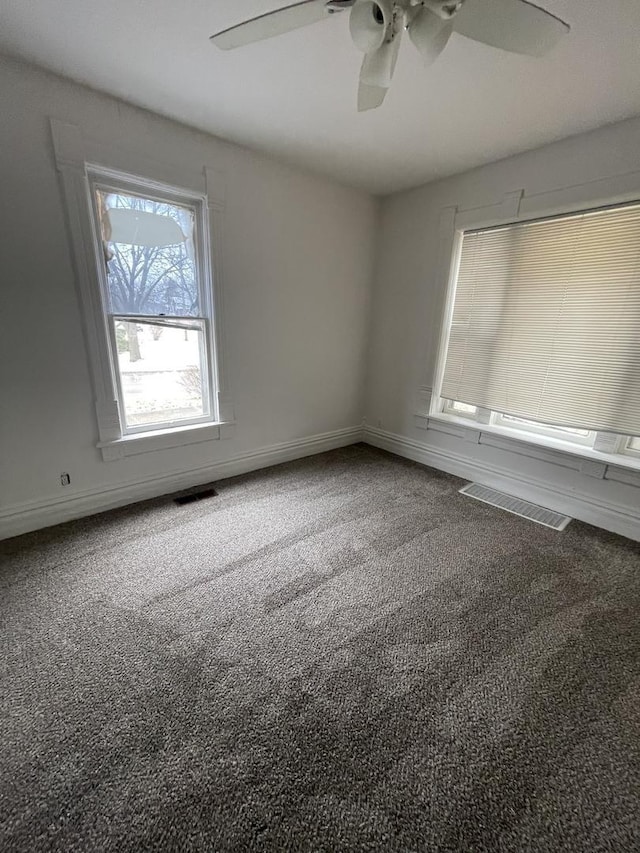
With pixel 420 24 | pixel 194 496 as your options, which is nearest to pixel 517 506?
pixel 194 496

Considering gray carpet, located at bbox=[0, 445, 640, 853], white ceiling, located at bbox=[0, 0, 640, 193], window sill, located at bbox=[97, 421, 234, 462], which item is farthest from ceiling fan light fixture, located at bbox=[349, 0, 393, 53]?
window sill, located at bbox=[97, 421, 234, 462]

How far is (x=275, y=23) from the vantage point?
1151 millimetres

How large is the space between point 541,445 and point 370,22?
263 centimetres

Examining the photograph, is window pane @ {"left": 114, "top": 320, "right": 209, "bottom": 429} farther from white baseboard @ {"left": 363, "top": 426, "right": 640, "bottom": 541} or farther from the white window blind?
the white window blind

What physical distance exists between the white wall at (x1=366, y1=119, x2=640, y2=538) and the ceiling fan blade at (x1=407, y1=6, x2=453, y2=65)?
1.71m

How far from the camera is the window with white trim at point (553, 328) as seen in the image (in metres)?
2.25

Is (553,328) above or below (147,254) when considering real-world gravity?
below

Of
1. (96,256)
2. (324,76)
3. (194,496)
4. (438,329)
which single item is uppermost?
(324,76)

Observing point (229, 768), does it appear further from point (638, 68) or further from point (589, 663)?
point (638, 68)

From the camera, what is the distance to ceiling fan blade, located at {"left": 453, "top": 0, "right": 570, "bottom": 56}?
1.09 metres

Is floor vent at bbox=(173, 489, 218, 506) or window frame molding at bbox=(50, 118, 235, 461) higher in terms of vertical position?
window frame molding at bbox=(50, 118, 235, 461)

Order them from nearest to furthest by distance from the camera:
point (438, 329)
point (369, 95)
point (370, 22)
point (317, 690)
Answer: point (370, 22)
point (317, 690)
point (369, 95)
point (438, 329)

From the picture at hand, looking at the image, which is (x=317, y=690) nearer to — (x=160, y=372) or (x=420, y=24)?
(x=160, y=372)

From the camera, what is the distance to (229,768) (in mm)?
1086
